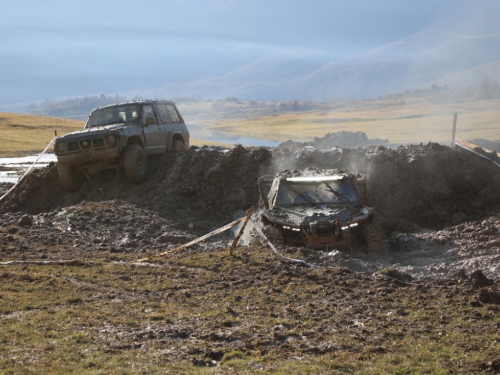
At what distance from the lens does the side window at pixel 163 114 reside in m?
19.2

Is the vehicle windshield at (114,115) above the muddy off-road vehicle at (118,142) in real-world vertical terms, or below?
above

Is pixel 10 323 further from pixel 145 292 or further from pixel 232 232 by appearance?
pixel 232 232

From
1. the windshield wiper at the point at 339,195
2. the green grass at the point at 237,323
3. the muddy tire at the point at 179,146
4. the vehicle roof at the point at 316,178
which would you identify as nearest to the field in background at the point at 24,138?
the muddy tire at the point at 179,146

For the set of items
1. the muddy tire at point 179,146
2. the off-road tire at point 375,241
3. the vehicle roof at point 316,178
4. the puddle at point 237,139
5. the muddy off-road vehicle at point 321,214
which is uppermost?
the muddy tire at point 179,146

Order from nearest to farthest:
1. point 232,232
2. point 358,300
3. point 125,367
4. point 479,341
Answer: point 125,367
point 479,341
point 358,300
point 232,232

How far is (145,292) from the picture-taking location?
902 cm

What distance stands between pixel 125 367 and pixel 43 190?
558 inches

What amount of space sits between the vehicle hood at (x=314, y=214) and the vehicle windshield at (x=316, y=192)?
9.2 inches

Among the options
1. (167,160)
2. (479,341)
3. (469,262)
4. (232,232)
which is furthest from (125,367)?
(167,160)

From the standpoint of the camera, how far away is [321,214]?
37.9 feet

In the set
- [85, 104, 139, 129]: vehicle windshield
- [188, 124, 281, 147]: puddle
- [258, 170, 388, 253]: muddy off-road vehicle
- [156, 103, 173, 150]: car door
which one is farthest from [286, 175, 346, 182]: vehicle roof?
[188, 124, 281, 147]: puddle

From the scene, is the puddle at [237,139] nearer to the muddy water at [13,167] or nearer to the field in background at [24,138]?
the field in background at [24,138]

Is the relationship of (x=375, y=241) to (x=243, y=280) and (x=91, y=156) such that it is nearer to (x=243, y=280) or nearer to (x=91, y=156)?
(x=243, y=280)

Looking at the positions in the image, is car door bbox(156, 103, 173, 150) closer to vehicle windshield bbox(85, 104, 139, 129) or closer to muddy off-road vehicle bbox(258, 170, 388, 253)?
vehicle windshield bbox(85, 104, 139, 129)
